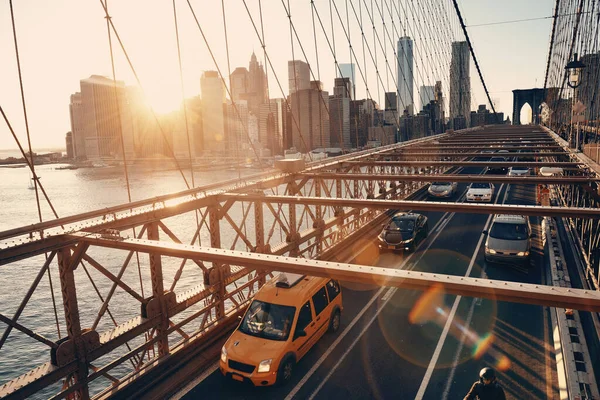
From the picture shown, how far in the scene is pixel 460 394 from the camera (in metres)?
9.59

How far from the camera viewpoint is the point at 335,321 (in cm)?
1247

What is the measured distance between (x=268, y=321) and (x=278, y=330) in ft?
1.19

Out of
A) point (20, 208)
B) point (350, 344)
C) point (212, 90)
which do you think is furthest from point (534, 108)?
point (350, 344)

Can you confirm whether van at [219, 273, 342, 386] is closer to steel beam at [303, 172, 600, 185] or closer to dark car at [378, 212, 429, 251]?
steel beam at [303, 172, 600, 185]

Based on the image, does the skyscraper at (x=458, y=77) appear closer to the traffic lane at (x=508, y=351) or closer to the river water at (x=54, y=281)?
the river water at (x=54, y=281)

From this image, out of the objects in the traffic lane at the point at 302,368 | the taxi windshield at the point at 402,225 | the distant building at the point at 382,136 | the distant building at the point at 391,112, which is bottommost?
the traffic lane at the point at 302,368

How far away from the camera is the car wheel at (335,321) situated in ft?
40.5

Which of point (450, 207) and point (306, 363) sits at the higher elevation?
point (450, 207)

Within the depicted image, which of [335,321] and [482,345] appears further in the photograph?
[335,321]

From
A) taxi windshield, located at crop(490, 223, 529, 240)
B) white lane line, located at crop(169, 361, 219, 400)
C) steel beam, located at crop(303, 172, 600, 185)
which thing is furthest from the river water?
taxi windshield, located at crop(490, 223, 529, 240)

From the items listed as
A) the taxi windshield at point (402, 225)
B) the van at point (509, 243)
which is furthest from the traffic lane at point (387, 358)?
the taxi windshield at point (402, 225)

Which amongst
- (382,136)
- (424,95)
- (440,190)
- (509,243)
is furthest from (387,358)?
(424,95)

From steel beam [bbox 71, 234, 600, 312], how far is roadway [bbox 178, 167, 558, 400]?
16.6 ft

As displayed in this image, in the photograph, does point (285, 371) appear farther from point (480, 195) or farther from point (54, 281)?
point (54, 281)
